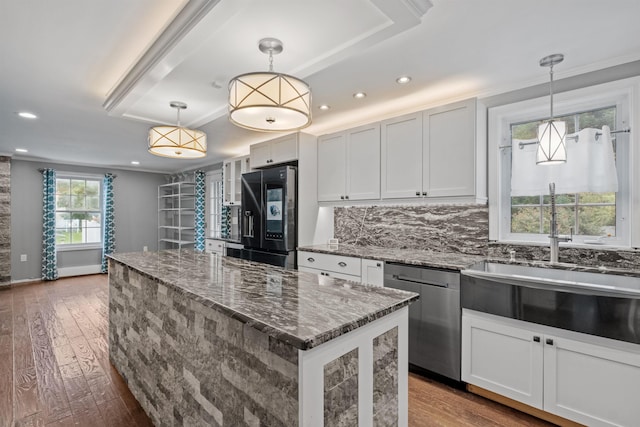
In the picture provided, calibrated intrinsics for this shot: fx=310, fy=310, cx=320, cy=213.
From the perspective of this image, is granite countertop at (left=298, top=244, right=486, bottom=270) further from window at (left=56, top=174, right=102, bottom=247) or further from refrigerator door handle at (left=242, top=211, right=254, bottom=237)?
window at (left=56, top=174, right=102, bottom=247)

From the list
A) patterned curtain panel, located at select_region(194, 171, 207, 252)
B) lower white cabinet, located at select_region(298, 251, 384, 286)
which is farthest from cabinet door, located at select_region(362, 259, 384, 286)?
patterned curtain panel, located at select_region(194, 171, 207, 252)

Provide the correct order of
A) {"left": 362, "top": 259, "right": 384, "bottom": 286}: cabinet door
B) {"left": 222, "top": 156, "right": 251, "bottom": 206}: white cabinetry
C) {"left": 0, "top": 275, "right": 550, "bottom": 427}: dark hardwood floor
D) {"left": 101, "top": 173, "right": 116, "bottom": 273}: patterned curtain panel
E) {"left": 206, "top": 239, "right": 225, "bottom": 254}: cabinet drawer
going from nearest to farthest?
1. {"left": 0, "top": 275, "right": 550, "bottom": 427}: dark hardwood floor
2. {"left": 362, "top": 259, "right": 384, "bottom": 286}: cabinet door
3. {"left": 222, "top": 156, "right": 251, "bottom": 206}: white cabinetry
4. {"left": 206, "top": 239, "right": 225, "bottom": 254}: cabinet drawer
5. {"left": 101, "top": 173, "right": 116, "bottom": 273}: patterned curtain panel

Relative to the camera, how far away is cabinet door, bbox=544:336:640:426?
1.61 metres

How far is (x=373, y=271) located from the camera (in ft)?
8.92

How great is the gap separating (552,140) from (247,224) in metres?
3.24

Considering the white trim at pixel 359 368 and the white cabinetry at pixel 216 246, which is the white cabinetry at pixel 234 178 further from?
the white trim at pixel 359 368

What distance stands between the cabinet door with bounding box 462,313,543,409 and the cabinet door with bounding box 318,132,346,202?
6.11ft

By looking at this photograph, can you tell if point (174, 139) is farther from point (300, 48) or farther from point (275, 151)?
point (275, 151)

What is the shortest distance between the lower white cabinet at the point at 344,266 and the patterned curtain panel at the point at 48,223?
5405 millimetres

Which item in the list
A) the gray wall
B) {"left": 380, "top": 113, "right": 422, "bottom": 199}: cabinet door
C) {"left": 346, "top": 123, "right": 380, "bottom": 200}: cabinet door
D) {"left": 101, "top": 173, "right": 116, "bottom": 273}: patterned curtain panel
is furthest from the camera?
{"left": 101, "top": 173, "right": 116, "bottom": 273}: patterned curtain panel

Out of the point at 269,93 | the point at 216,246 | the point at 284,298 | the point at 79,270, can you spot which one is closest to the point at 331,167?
the point at 269,93

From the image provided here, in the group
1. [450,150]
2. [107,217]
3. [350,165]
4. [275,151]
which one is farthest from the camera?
[107,217]

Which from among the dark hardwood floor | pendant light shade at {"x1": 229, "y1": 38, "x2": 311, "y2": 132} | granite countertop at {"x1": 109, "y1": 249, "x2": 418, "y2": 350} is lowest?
the dark hardwood floor

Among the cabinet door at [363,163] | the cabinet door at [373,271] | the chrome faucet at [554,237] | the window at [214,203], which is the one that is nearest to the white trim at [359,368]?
the cabinet door at [373,271]
